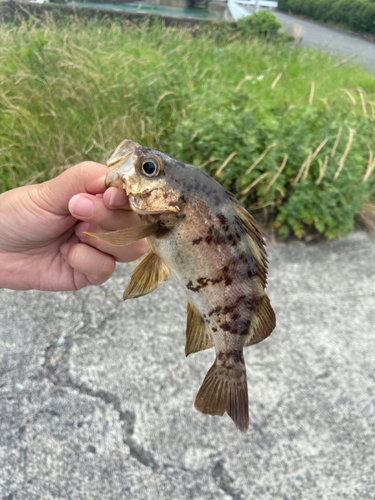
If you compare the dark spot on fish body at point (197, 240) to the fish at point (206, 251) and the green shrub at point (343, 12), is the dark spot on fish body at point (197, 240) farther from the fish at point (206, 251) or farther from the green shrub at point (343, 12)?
the green shrub at point (343, 12)

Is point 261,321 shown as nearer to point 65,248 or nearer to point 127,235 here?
point 127,235

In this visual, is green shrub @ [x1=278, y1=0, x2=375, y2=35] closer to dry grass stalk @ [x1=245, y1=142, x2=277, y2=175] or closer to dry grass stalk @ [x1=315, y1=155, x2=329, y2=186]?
dry grass stalk @ [x1=315, y1=155, x2=329, y2=186]

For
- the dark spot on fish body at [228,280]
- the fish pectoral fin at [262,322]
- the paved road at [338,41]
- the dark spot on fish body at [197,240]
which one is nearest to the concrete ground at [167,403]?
the fish pectoral fin at [262,322]

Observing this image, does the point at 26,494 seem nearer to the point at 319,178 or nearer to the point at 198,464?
the point at 198,464

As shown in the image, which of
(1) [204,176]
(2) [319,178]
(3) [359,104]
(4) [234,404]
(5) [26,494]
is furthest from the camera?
(3) [359,104]

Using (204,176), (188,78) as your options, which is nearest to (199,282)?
(204,176)

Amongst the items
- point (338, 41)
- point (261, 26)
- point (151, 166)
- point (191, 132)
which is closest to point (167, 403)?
point (151, 166)
